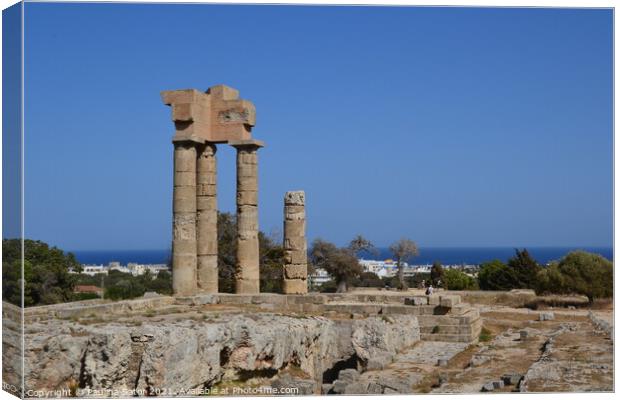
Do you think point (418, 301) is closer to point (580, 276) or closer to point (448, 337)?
point (448, 337)

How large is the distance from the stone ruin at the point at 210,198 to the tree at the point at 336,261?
17.9m

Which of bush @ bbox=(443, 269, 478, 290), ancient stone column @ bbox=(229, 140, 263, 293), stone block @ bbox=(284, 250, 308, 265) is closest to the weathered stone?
ancient stone column @ bbox=(229, 140, 263, 293)

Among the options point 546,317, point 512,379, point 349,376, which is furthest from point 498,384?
point 546,317

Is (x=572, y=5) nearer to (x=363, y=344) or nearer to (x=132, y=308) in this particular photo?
(x=363, y=344)

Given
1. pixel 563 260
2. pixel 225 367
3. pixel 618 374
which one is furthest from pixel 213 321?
pixel 563 260

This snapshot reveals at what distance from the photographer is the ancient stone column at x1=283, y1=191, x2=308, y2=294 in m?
25.3

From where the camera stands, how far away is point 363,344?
17.9 meters

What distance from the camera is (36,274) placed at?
25859 mm

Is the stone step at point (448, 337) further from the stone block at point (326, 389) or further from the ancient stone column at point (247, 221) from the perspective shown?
the ancient stone column at point (247, 221)

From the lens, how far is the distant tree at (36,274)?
1141 centimetres

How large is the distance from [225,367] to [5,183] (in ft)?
16.9

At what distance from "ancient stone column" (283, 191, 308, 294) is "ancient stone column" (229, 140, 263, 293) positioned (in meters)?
0.97

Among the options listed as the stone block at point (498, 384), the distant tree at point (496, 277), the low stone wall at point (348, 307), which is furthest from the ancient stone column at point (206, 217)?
the distant tree at point (496, 277)

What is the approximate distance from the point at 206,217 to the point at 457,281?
24871 millimetres
